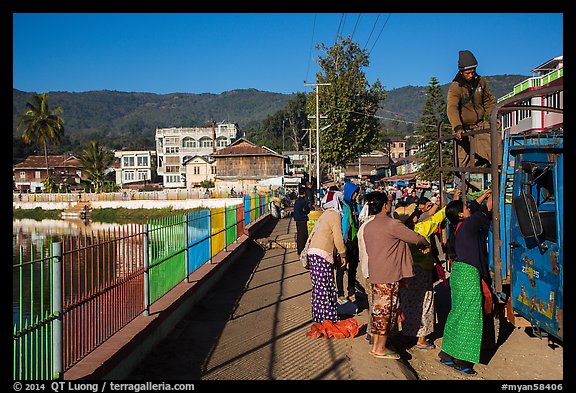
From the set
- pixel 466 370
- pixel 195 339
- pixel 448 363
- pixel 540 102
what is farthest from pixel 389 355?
pixel 540 102

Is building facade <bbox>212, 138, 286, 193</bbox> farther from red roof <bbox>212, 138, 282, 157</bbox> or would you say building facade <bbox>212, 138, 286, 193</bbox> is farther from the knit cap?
the knit cap

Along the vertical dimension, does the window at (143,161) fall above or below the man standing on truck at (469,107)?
above

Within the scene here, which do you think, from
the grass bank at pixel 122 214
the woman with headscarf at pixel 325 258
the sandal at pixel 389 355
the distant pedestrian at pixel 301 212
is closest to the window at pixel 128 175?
the grass bank at pixel 122 214

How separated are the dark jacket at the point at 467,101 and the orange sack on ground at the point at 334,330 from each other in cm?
265

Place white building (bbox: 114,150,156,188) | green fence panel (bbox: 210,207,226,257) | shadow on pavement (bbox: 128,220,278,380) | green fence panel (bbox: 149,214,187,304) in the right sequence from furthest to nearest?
1. white building (bbox: 114,150,156,188)
2. green fence panel (bbox: 210,207,226,257)
3. green fence panel (bbox: 149,214,187,304)
4. shadow on pavement (bbox: 128,220,278,380)

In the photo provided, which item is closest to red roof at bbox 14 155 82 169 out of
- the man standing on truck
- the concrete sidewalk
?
the concrete sidewalk

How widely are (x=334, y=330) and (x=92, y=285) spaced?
9.67 ft

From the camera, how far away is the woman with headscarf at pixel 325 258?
24.7ft

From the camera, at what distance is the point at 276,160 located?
75.6 m

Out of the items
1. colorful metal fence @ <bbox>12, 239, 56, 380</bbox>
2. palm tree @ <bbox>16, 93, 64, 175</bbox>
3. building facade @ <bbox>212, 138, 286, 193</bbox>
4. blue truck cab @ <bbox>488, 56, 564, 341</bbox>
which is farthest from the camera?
palm tree @ <bbox>16, 93, 64, 175</bbox>

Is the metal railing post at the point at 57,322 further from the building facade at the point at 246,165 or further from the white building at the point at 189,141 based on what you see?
the white building at the point at 189,141

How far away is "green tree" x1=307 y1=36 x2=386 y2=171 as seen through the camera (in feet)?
150

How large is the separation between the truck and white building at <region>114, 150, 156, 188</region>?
98.9 m

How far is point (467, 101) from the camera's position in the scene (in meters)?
7.71
